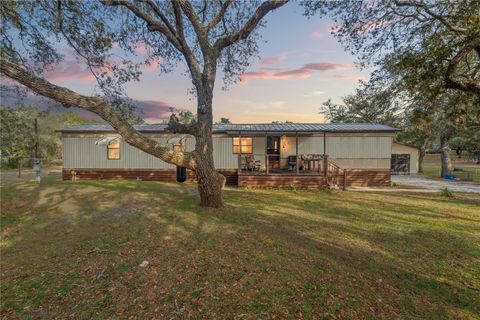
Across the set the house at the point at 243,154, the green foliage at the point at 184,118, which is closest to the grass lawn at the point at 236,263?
the green foliage at the point at 184,118

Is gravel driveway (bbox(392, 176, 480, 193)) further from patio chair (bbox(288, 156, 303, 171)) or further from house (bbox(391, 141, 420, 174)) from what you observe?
patio chair (bbox(288, 156, 303, 171))

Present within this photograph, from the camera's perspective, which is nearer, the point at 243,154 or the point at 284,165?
the point at 243,154

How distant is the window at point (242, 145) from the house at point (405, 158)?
15.2 m

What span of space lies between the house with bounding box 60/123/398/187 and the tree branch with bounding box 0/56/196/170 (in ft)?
25.3

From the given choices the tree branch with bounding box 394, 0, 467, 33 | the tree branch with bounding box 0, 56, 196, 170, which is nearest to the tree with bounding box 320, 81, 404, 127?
the tree branch with bounding box 394, 0, 467, 33

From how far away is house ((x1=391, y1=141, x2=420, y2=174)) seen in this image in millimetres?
22314

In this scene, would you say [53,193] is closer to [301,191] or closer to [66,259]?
[66,259]

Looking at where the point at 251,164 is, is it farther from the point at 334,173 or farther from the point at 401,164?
the point at 401,164

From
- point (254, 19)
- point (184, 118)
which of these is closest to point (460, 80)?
point (254, 19)

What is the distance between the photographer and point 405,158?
73.5 ft

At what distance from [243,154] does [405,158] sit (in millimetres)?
16684

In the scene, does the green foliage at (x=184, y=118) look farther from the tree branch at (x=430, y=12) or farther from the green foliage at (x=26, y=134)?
the green foliage at (x=26, y=134)

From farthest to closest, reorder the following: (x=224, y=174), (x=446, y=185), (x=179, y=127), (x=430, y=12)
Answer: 1. (x=446, y=185)
2. (x=224, y=174)
3. (x=179, y=127)
4. (x=430, y=12)

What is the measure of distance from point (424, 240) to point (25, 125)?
34.1m
